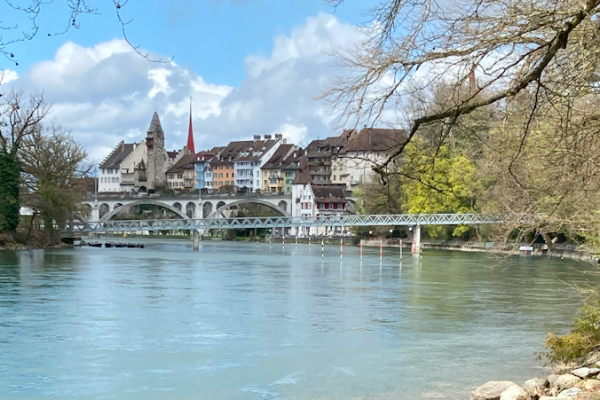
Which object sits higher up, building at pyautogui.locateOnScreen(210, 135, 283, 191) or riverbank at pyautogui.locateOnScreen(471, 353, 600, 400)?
building at pyautogui.locateOnScreen(210, 135, 283, 191)

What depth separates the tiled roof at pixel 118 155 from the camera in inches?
5098

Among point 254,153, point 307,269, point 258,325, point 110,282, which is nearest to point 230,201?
point 254,153

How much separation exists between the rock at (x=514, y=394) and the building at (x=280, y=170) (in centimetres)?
9462

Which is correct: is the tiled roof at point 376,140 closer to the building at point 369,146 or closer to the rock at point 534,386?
the building at point 369,146

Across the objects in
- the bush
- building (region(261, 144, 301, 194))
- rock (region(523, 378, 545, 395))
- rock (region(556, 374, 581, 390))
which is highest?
building (region(261, 144, 301, 194))

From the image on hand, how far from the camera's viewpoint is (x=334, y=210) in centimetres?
9075

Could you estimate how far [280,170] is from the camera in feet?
355

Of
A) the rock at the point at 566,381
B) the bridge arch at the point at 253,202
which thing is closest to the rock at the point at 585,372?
the rock at the point at 566,381

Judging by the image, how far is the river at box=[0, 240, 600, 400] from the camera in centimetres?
1130

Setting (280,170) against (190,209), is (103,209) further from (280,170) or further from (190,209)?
(280,170)

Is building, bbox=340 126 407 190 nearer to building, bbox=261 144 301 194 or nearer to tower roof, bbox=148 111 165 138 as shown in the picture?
building, bbox=261 144 301 194

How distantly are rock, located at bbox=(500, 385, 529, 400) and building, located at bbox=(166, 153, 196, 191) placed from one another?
11575 cm

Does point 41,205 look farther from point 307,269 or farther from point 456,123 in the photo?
point 456,123

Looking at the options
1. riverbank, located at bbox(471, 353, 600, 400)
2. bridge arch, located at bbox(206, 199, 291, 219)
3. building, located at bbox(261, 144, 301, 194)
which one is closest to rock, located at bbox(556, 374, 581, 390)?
riverbank, located at bbox(471, 353, 600, 400)
